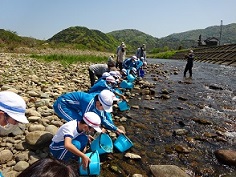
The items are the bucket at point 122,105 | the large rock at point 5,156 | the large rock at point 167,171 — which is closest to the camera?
the large rock at point 5,156

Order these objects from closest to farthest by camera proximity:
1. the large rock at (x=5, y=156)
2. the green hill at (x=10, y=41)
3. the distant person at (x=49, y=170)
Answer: the distant person at (x=49, y=170) → the large rock at (x=5, y=156) → the green hill at (x=10, y=41)

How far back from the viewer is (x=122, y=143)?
498 cm

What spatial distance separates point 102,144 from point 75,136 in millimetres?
1055

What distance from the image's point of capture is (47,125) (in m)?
5.36

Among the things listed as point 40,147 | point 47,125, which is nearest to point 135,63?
point 47,125

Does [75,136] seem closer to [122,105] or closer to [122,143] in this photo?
[122,143]

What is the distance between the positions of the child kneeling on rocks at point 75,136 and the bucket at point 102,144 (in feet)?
1.36

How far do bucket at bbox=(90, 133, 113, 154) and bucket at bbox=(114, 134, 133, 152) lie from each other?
0.30 m

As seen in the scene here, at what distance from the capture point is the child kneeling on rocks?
3.41 m

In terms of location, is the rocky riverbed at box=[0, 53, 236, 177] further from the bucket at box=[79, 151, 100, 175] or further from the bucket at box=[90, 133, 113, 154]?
the bucket at box=[79, 151, 100, 175]

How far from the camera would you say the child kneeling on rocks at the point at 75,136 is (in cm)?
341

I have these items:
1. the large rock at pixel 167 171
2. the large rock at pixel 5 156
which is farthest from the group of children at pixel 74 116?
the large rock at pixel 167 171

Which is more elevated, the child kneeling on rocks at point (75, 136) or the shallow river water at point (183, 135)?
the child kneeling on rocks at point (75, 136)

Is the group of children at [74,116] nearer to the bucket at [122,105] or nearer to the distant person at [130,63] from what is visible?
the bucket at [122,105]
